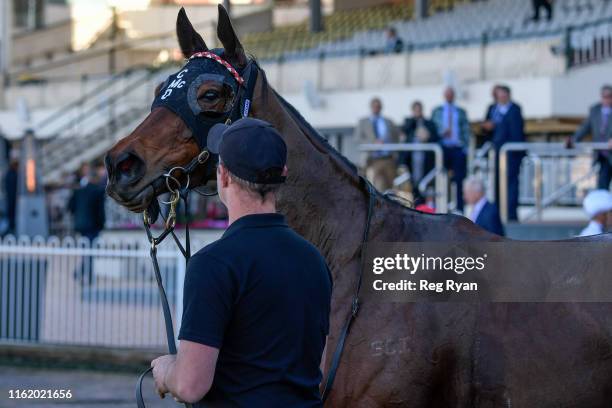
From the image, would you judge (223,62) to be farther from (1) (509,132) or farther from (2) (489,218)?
(1) (509,132)

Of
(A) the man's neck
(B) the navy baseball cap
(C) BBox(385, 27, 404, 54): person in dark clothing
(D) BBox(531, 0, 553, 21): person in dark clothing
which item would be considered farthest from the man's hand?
(D) BBox(531, 0, 553, 21): person in dark clothing

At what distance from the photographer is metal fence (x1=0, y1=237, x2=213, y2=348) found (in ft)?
43.4

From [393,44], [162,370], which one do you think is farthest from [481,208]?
[393,44]

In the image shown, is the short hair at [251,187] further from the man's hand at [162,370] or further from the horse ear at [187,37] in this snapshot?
the horse ear at [187,37]

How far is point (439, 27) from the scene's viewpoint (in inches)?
1136

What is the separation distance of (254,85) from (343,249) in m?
0.78

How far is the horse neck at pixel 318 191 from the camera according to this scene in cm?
499

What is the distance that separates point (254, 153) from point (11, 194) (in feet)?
68.2

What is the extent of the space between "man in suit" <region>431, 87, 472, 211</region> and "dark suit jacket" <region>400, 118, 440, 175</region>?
72mm

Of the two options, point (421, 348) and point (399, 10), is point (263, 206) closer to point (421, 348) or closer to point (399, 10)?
point (421, 348)

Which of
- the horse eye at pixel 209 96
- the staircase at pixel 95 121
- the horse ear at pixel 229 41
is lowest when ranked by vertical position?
the horse eye at pixel 209 96

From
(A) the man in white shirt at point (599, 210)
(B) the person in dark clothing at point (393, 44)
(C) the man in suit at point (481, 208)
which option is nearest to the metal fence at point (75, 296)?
(C) the man in suit at point (481, 208)

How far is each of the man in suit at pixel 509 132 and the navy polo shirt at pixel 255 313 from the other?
1144 centimetres

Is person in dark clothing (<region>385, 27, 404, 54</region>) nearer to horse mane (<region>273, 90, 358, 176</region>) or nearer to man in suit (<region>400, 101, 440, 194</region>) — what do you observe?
man in suit (<region>400, 101, 440, 194</region>)
